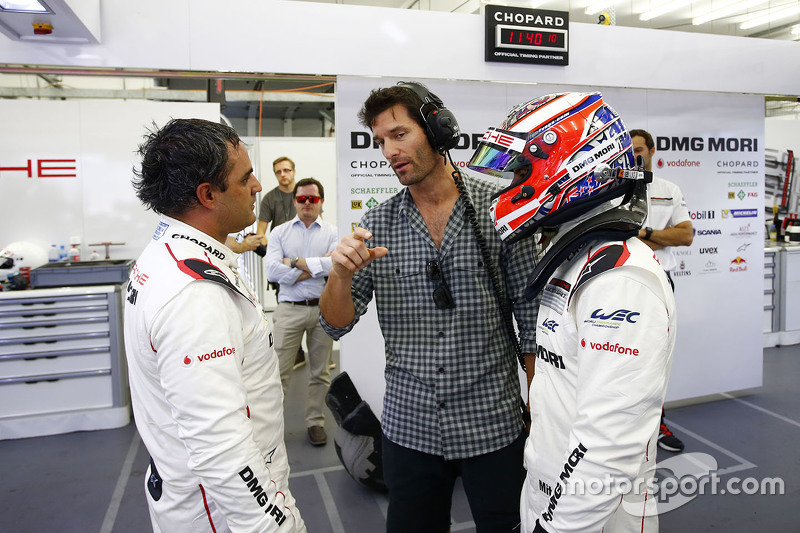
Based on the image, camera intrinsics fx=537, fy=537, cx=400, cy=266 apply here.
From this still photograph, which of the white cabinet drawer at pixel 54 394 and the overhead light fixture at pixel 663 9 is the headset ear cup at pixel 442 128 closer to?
the white cabinet drawer at pixel 54 394

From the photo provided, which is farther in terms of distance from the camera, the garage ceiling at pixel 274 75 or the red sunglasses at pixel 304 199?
the red sunglasses at pixel 304 199

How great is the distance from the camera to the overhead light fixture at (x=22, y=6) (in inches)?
105

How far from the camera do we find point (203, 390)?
43.0 inches

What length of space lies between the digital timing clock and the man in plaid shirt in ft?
7.02

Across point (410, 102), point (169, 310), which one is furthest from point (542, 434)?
point (410, 102)

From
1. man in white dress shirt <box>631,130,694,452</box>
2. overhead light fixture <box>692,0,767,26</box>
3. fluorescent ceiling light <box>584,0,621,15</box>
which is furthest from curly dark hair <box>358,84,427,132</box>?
overhead light fixture <box>692,0,767,26</box>

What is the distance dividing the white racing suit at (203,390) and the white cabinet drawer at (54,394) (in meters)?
3.28

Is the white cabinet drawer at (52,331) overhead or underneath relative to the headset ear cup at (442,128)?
underneath

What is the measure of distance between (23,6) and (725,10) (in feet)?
32.5

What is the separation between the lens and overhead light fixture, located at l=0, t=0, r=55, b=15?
266 cm

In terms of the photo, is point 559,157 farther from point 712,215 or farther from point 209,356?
point 712,215

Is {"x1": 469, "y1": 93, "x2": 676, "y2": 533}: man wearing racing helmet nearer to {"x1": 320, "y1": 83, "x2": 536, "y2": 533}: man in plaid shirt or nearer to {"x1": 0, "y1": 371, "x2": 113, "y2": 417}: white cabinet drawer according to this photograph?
{"x1": 320, "y1": 83, "x2": 536, "y2": 533}: man in plaid shirt

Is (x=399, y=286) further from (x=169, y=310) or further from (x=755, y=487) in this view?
(x=755, y=487)

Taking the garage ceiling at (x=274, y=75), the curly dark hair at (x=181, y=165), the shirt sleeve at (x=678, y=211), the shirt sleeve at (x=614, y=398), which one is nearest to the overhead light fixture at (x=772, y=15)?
the garage ceiling at (x=274, y=75)
